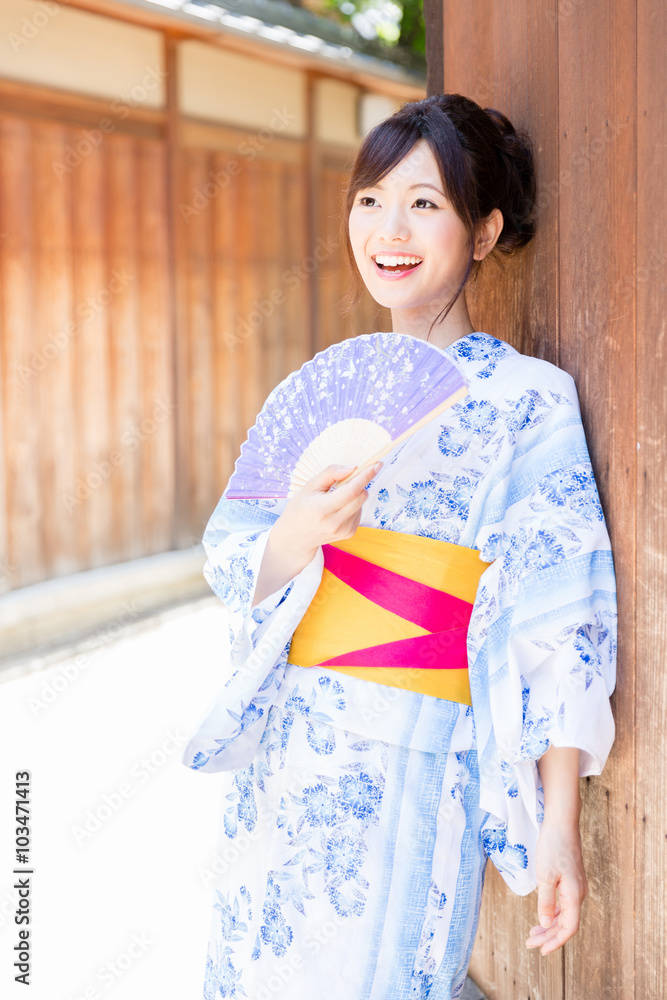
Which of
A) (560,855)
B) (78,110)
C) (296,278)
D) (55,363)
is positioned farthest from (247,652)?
(296,278)

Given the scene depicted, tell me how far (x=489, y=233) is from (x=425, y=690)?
0.94 metres

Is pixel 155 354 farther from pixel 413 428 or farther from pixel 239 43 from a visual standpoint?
pixel 413 428

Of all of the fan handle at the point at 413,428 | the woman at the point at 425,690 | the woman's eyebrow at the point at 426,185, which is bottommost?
the woman at the point at 425,690

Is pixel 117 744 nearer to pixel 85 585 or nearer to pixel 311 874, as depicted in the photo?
pixel 85 585

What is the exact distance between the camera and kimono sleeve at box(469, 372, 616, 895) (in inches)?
59.2

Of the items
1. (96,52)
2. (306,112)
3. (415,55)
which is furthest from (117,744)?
(415,55)

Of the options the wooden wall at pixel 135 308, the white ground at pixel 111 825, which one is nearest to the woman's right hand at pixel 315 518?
the white ground at pixel 111 825

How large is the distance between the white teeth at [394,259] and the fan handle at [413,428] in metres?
0.39

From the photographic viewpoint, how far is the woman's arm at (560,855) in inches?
57.9

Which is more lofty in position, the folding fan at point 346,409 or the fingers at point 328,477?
the folding fan at point 346,409

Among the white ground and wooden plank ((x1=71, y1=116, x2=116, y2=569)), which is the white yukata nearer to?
the white ground

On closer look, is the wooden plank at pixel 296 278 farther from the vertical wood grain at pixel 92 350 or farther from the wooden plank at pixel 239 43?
the vertical wood grain at pixel 92 350

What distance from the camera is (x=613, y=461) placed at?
1.62 metres

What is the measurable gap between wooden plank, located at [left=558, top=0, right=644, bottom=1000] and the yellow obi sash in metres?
0.30
